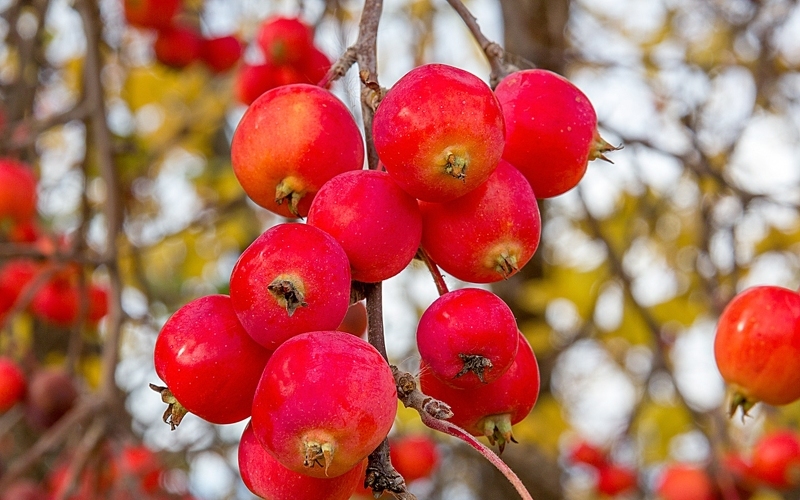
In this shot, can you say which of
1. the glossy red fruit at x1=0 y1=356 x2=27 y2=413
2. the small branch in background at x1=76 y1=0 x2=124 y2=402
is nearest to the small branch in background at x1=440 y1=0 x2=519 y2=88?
the small branch in background at x1=76 y1=0 x2=124 y2=402

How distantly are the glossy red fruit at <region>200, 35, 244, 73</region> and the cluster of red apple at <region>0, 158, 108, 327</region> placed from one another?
0.62 meters

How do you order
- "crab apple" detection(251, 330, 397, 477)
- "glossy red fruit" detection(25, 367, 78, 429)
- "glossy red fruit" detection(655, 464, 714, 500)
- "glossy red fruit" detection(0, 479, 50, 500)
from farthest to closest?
"glossy red fruit" detection(655, 464, 714, 500) → "glossy red fruit" detection(25, 367, 78, 429) → "glossy red fruit" detection(0, 479, 50, 500) → "crab apple" detection(251, 330, 397, 477)

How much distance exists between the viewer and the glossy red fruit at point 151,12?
2.39 m

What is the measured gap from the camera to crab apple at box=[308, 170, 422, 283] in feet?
2.57

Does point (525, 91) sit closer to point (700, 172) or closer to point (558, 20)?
point (700, 172)

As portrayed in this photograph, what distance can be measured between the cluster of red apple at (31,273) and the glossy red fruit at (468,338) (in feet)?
5.38

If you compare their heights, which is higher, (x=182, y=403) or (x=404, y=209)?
(x=404, y=209)

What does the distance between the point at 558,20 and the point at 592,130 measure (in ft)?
6.80

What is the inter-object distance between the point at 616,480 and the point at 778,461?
788mm

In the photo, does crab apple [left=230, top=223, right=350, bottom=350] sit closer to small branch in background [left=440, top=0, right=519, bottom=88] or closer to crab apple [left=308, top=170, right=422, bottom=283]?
crab apple [left=308, top=170, right=422, bottom=283]

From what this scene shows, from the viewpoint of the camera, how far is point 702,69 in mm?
3002

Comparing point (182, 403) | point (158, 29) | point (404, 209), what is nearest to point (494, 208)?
point (404, 209)

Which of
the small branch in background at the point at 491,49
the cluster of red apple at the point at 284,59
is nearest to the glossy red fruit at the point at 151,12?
the cluster of red apple at the point at 284,59

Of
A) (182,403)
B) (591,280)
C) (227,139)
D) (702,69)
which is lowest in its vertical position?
(591,280)
